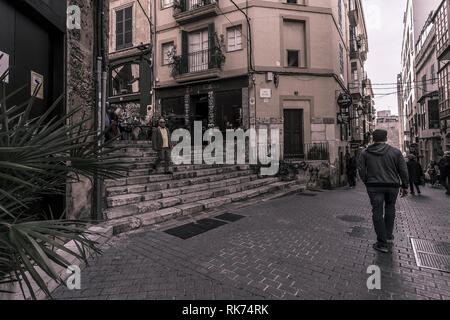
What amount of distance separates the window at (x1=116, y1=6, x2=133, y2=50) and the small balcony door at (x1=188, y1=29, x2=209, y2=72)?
4643mm

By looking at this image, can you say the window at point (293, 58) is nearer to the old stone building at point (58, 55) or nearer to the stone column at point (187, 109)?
the stone column at point (187, 109)

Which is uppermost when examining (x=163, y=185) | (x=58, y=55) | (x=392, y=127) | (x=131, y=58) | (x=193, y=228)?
(x=392, y=127)

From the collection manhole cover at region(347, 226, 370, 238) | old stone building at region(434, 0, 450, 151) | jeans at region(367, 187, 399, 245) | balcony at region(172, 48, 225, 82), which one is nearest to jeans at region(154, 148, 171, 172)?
manhole cover at region(347, 226, 370, 238)

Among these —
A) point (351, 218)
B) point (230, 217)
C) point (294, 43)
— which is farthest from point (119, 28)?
point (351, 218)

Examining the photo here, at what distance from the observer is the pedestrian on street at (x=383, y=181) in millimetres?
3775

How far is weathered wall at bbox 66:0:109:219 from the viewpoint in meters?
4.56

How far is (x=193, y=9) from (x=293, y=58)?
21.3 feet

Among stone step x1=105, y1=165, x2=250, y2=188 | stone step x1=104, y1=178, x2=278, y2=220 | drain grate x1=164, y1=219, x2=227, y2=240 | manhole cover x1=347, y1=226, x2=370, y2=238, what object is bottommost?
manhole cover x1=347, y1=226, x2=370, y2=238

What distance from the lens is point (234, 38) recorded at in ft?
45.0

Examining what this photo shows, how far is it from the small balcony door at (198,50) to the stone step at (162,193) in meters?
8.94

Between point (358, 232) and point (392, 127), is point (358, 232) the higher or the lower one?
the lower one

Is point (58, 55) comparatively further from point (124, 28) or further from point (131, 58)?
point (124, 28)

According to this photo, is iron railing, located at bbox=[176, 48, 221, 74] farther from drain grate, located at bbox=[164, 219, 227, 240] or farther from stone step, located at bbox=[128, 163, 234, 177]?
drain grate, located at bbox=[164, 219, 227, 240]

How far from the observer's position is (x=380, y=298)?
8.27 ft
